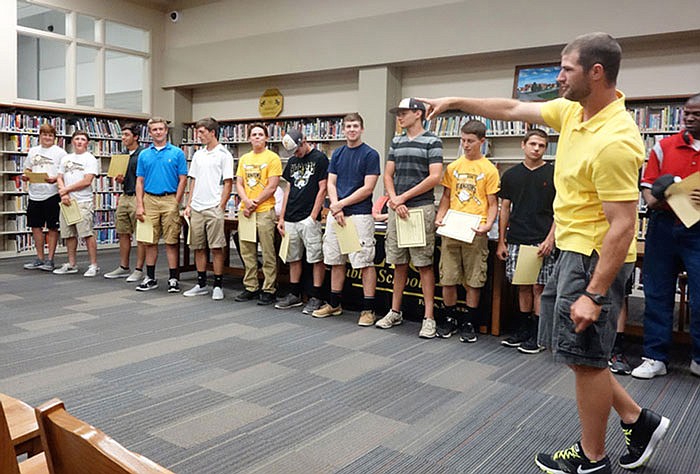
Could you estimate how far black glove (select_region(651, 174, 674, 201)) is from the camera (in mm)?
3068

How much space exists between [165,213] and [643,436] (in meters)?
4.24

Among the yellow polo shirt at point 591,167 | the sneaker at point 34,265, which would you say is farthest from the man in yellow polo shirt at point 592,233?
the sneaker at point 34,265

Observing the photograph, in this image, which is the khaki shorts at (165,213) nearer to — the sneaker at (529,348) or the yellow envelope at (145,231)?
the yellow envelope at (145,231)

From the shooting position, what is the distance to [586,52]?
5.48ft

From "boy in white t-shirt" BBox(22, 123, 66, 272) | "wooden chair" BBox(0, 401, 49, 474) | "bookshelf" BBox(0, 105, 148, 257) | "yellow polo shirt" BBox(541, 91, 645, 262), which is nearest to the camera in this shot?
"wooden chair" BBox(0, 401, 49, 474)

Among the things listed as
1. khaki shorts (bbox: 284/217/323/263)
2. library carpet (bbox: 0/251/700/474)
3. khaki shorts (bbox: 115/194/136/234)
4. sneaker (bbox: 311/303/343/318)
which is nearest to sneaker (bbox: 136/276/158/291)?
khaki shorts (bbox: 115/194/136/234)

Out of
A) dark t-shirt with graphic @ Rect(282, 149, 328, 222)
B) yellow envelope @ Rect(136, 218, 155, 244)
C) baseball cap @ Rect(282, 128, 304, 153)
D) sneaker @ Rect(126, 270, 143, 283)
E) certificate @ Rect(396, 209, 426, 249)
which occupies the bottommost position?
sneaker @ Rect(126, 270, 143, 283)

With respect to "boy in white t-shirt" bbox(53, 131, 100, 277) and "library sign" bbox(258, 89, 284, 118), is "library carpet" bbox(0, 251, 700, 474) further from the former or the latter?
"library sign" bbox(258, 89, 284, 118)

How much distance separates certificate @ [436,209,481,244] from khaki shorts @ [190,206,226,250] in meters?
2.04

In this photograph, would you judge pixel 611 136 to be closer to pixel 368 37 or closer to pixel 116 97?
pixel 368 37

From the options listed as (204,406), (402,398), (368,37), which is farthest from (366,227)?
(368,37)

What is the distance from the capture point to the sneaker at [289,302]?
4.68 meters

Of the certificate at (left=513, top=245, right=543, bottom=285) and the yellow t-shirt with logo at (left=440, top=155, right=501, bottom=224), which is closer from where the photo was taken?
the certificate at (left=513, top=245, right=543, bottom=285)

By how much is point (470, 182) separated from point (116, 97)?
881 centimetres
